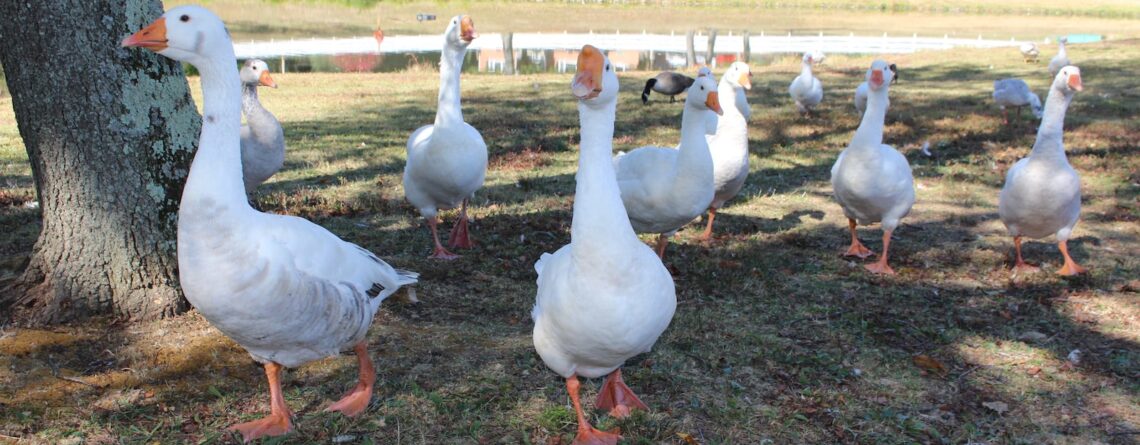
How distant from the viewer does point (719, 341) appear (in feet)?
18.1

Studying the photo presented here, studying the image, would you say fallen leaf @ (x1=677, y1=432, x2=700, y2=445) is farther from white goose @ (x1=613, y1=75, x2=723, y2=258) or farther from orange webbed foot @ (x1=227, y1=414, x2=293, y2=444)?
white goose @ (x1=613, y1=75, x2=723, y2=258)

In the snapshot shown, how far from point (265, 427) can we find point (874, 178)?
5.42m

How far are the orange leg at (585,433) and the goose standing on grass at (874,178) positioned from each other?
3785mm

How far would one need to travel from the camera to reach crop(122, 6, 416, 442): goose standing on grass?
3.62 metres

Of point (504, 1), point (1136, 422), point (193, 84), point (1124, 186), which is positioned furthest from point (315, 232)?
point (504, 1)

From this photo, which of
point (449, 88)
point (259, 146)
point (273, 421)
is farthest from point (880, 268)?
point (259, 146)

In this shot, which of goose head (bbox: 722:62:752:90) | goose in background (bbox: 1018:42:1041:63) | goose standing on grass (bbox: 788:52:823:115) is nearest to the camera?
goose head (bbox: 722:62:752:90)

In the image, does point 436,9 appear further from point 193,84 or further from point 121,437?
point 121,437

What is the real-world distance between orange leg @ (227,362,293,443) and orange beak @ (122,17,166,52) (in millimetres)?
1668

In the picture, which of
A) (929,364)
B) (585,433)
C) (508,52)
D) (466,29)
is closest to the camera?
(585,433)

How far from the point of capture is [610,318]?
3.80 metres

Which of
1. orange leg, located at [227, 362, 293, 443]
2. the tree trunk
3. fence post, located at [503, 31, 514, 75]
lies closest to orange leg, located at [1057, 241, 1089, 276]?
orange leg, located at [227, 362, 293, 443]

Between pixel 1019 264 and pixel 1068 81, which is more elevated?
pixel 1068 81

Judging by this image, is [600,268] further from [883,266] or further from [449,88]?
[883,266]
